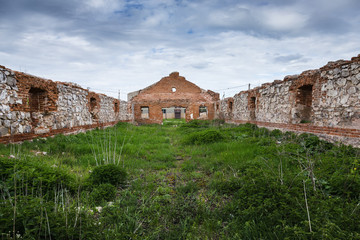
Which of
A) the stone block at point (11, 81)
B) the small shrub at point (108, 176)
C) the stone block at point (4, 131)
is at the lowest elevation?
the small shrub at point (108, 176)

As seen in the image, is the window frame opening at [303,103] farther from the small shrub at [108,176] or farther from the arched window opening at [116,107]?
the arched window opening at [116,107]

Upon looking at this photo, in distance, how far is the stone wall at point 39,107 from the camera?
5.44m

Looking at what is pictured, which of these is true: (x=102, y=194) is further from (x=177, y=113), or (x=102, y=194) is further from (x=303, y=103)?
(x=177, y=113)

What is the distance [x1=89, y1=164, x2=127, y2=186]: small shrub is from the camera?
3504mm

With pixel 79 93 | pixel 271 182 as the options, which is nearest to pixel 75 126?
pixel 79 93

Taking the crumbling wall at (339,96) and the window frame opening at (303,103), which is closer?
the crumbling wall at (339,96)

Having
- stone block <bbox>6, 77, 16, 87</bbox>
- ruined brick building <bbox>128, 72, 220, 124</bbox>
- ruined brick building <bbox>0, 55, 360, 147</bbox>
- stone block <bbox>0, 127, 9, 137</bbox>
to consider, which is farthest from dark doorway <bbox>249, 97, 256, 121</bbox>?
stone block <bbox>0, 127, 9, 137</bbox>

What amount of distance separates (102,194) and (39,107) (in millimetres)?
6313

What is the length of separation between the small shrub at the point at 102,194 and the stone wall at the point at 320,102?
619cm

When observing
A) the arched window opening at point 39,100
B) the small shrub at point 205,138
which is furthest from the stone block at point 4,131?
the small shrub at point 205,138

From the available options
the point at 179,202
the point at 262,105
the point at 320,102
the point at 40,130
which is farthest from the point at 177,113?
the point at 179,202

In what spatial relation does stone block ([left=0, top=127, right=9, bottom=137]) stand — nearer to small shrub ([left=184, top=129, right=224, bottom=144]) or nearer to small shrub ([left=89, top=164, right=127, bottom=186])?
small shrub ([left=89, top=164, right=127, bottom=186])

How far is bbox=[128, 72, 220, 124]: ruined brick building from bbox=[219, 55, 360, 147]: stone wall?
39.9 ft

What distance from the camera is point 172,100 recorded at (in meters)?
22.2
